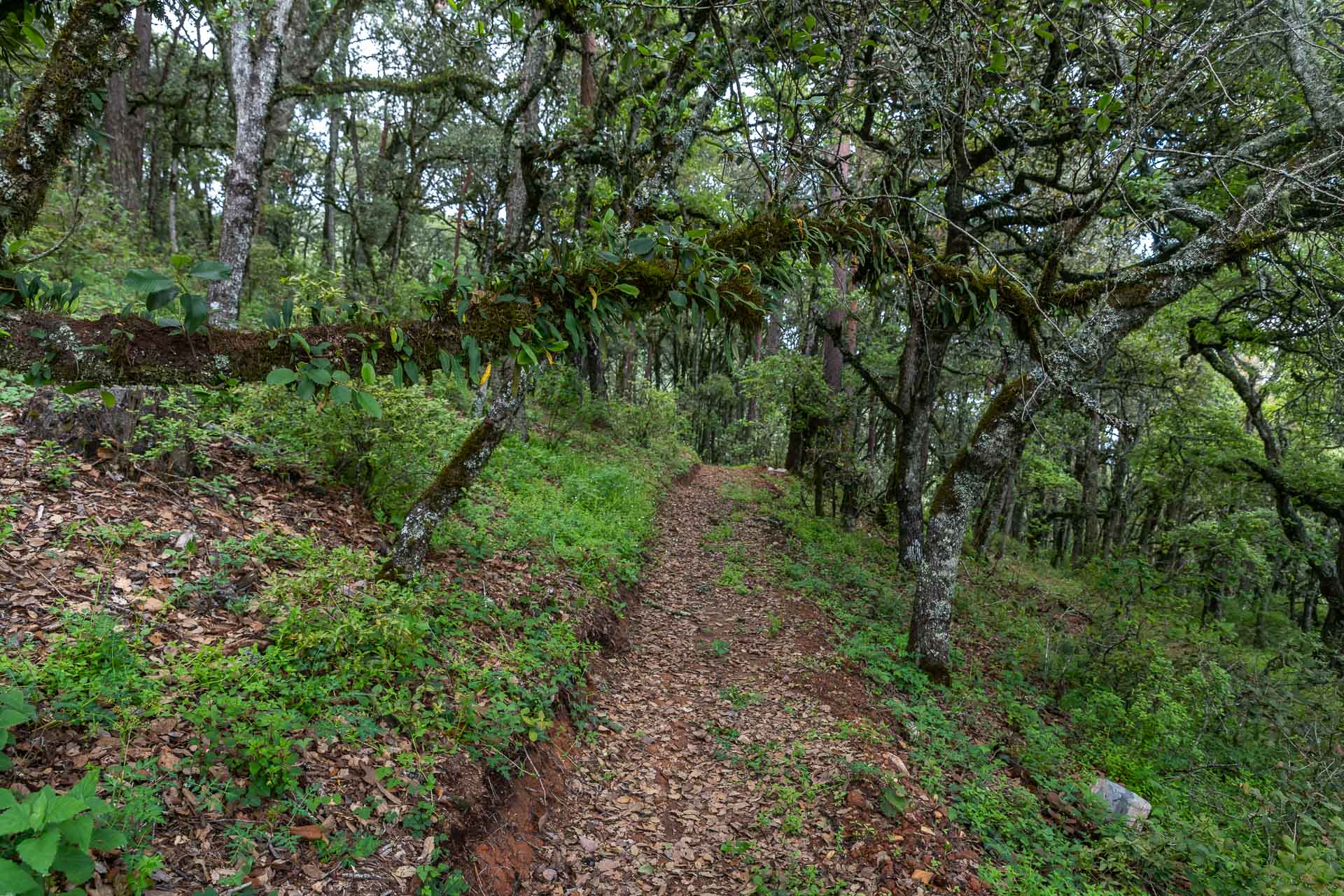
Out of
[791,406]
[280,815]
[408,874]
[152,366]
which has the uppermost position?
[791,406]

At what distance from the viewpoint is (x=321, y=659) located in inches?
150

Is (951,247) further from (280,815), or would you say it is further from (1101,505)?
(1101,505)

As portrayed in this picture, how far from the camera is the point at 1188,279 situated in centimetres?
539

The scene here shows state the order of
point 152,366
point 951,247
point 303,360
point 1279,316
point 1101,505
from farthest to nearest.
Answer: point 1101,505, point 951,247, point 1279,316, point 303,360, point 152,366

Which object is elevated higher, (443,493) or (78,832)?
(443,493)

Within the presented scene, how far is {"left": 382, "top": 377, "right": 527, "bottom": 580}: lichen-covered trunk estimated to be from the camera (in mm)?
5035

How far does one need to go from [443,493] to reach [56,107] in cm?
336

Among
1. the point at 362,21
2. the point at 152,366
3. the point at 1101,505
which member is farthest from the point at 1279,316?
the point at 362,21

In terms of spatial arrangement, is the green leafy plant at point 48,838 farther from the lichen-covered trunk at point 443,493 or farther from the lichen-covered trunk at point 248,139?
the lichen-covered trunk at point 248,139

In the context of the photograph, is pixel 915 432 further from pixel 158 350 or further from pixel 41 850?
pixel 41 850

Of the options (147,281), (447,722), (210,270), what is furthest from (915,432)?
(147,281)

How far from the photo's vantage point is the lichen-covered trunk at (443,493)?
504cm

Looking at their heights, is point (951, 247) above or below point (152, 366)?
above

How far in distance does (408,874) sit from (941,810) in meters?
3.58
